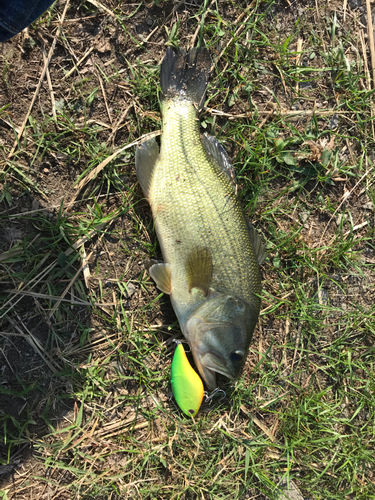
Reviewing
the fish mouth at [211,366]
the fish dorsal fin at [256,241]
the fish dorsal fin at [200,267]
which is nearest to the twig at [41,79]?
the fish dorsal fin at [200,267]

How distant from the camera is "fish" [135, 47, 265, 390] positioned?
9.23 ft

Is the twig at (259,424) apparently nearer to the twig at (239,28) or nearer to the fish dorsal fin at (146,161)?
the fish dorsal fin at (146,161)

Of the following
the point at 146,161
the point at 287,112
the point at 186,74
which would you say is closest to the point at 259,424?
the point at 146,161

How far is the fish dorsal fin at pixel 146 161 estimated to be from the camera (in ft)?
9.55

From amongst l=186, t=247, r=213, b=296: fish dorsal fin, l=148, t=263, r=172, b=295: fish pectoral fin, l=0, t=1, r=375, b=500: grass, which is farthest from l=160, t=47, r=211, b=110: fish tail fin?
l=148, t=263, r=172, b=295: fish pectoral fin

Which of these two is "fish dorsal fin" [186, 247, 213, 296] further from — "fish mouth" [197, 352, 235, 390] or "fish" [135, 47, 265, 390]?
"fish mouth" [197, 352, 235, 390]

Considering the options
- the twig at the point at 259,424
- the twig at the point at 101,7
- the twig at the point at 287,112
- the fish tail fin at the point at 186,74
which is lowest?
the twig at the point at 259,424

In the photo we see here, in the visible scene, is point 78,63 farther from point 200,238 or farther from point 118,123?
point 200,238

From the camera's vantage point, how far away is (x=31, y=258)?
288cm

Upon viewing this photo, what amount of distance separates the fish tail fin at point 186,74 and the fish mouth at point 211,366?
2.04m

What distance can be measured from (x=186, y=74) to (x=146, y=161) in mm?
819

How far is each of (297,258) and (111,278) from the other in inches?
67.3

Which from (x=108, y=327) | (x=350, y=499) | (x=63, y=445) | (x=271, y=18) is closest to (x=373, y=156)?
(x=271, y=18)

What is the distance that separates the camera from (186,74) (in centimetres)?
302
